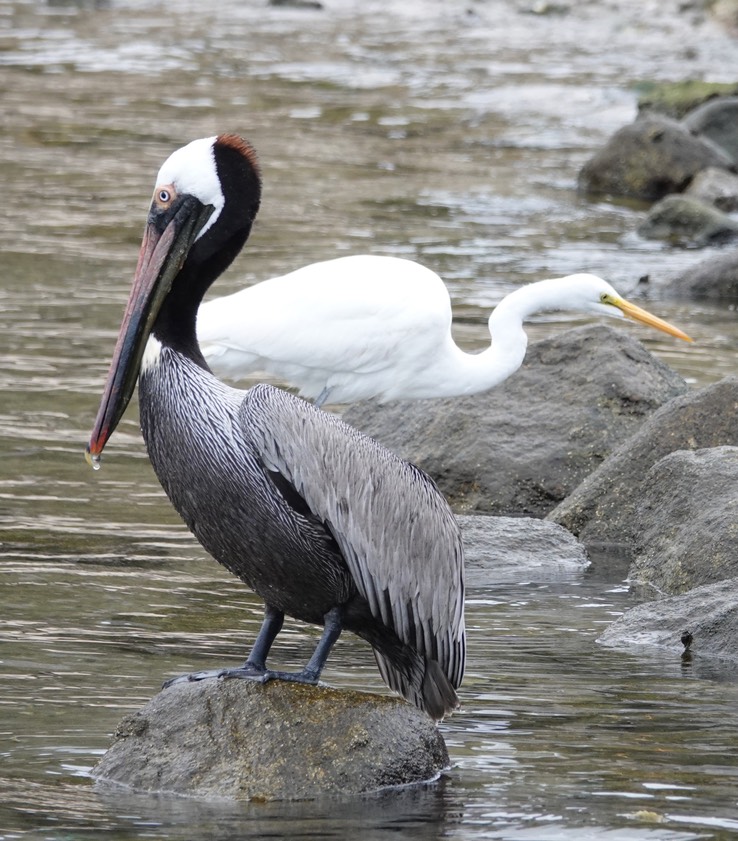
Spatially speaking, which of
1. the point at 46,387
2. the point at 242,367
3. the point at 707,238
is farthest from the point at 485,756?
the point at 707,238

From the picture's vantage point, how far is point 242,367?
30.5 feet

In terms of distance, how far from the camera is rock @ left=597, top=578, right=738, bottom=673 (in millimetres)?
6238

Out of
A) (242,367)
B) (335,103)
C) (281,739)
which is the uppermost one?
(281,739)

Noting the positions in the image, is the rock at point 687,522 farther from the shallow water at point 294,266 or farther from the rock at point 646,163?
the rock at point 646,163

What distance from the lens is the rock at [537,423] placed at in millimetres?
8680

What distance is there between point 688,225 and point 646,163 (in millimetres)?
2260

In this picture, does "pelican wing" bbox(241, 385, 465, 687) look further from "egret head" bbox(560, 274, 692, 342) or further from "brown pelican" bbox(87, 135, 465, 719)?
"egret head" bbox(560, 274, 692, 342)

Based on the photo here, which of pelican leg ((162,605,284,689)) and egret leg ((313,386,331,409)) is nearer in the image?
pelican leg ((162,605,284,689))

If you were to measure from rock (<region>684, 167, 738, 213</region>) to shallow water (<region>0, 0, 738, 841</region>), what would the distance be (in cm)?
97

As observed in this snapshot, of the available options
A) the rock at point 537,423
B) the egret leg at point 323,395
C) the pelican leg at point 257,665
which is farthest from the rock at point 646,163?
the pelican leg at point 257,665

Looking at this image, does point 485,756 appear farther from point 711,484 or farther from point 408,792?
point 711,484

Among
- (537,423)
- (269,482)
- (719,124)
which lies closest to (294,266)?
(537,423)

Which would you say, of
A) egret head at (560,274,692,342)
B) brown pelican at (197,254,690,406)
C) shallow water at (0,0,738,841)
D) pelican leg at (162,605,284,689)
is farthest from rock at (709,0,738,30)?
pelican leg at (162,605,284,689)

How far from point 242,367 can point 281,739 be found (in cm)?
452
